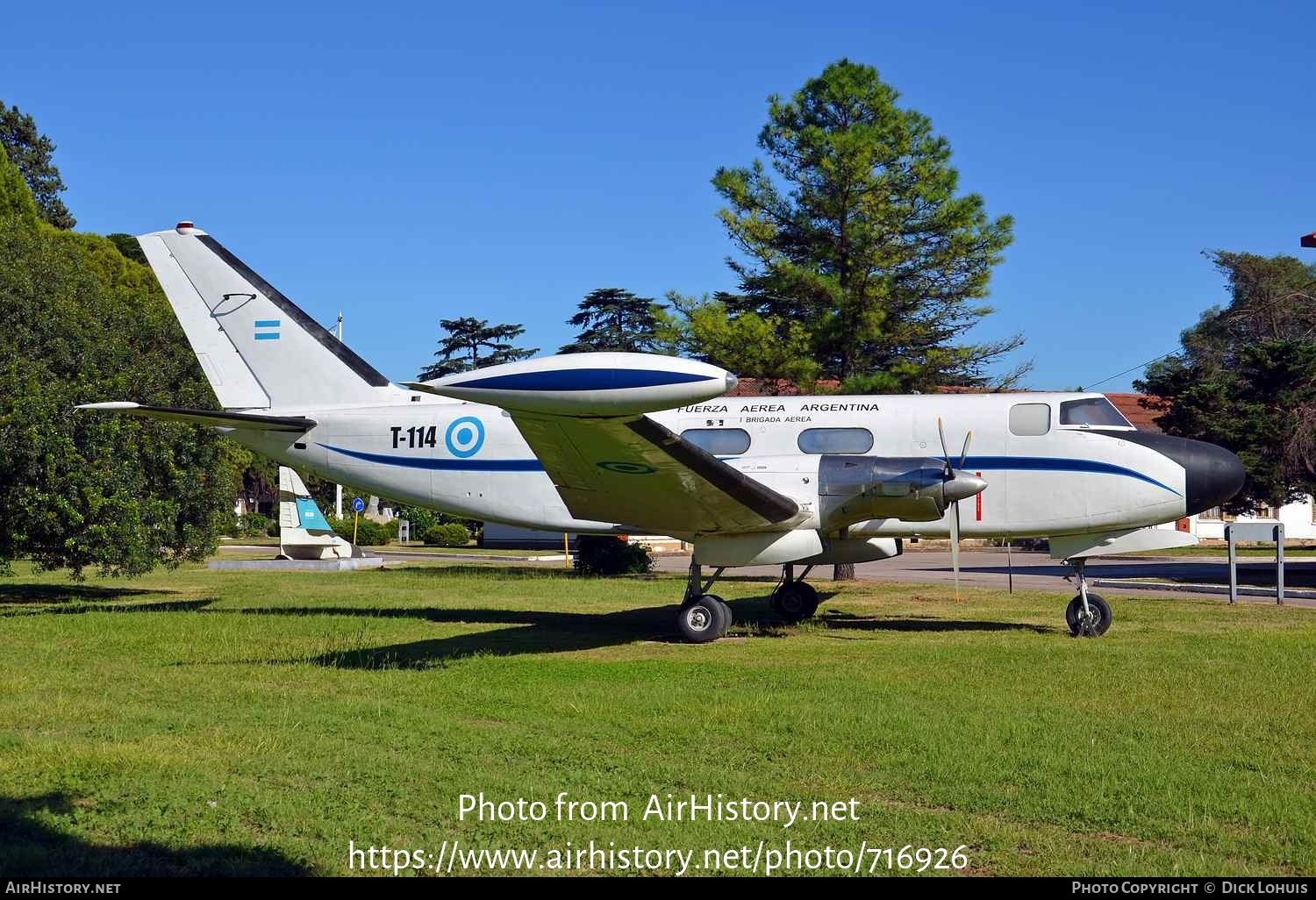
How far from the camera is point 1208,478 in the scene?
14625 mm

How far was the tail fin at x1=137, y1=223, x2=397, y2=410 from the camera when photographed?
17.0 m

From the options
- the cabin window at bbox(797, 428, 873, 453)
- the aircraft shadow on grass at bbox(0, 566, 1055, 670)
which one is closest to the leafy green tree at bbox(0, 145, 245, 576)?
the aircraft shadow on grass at bbox(0, 566, 1055, 670)

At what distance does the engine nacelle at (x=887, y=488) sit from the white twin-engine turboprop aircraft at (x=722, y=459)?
0.9 inches

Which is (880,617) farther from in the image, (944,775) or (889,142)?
(889,142)

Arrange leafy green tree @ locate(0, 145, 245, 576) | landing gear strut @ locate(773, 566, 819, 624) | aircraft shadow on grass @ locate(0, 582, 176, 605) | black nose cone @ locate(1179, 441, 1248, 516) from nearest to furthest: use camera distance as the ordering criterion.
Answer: black nose cone @ locate(1179, 441, 1248, 516), landing gear strut @ locate(773, 566, 819, 624), leafy green tree @ locate(0, 145, 245, 576), aircraft shadow on grass @ locate(0, 582, 176, 605)

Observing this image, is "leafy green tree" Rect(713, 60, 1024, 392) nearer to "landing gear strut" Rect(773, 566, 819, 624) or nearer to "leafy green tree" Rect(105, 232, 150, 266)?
"landing gear strut" Rect(773, 566, 819, 624)

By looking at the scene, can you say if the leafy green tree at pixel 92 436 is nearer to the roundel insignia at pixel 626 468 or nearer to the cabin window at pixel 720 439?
the cabin window at pixel 720 439

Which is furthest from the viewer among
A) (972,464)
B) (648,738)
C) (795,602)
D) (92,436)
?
(92,436)

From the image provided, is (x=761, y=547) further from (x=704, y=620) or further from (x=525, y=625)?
A: (x=525, y=625)

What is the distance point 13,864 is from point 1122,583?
24435mm

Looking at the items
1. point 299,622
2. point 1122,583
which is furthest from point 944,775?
point 1122,583

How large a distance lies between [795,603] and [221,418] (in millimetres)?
8756

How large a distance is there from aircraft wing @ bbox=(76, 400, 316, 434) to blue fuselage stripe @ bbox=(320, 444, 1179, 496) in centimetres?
53

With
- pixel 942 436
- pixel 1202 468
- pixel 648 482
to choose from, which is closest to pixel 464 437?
pixel 648 482
